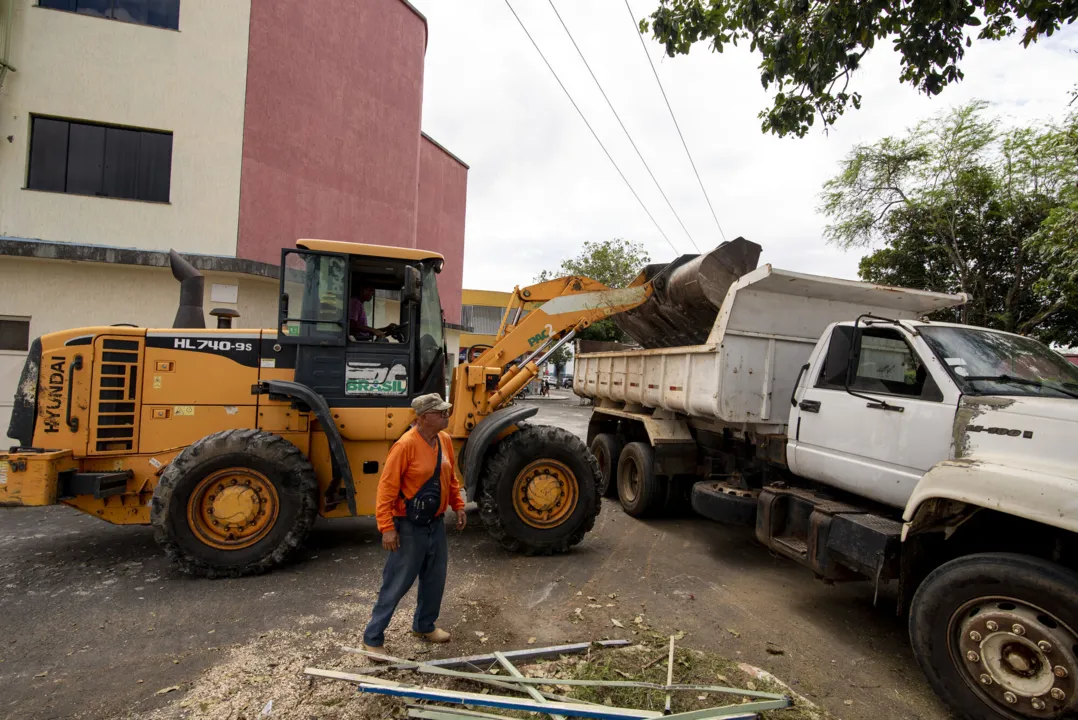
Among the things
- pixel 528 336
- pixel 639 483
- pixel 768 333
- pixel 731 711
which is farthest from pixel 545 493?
pixel 731 711

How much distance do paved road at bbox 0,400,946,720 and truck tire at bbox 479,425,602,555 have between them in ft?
0.76

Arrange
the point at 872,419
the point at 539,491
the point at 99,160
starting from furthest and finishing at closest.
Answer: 1. the point at 99,160
2. the point at 539,491
3. the point at 872,419

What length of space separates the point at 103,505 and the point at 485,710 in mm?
4166

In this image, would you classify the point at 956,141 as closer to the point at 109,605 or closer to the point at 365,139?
the point at 365,139

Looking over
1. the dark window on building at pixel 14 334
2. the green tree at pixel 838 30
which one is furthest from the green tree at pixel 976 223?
the dark window on building at pixel 14 334

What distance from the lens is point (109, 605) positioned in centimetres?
439

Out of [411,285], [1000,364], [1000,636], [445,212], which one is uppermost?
[445,212]

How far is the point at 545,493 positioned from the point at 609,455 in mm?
2493

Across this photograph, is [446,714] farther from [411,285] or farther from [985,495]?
[411,285]

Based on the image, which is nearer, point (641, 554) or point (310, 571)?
point (310, 571)

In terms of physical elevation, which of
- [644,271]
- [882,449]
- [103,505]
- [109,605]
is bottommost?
[109,605]

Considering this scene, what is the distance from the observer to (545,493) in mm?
5656

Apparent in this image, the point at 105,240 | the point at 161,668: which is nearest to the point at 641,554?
the point at 161,668

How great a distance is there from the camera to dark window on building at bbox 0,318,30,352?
10016 millimetres
